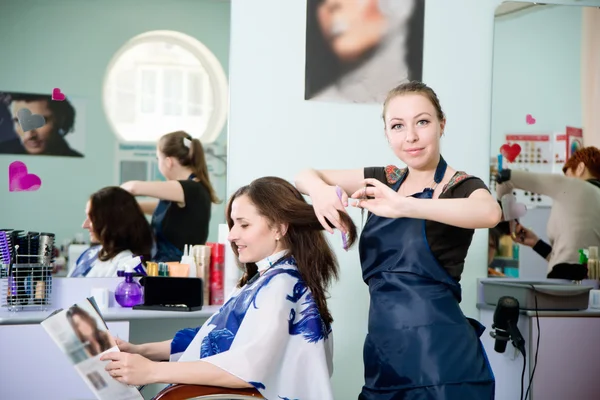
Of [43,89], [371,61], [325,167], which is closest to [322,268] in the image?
[325,167]

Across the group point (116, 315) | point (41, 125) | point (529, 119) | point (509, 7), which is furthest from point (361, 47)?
point (116, 315)

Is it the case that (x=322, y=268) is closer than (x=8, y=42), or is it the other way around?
(x=322, y=268)

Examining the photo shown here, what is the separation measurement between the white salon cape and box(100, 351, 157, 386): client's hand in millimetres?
137

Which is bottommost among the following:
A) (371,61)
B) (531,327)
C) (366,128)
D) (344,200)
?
(531,327)

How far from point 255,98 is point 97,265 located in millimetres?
857

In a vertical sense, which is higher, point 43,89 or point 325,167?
point 43,89

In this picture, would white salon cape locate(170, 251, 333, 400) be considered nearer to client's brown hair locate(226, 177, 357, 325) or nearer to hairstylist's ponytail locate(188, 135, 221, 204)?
client's brown hair locate(226, 177, 357, 325)

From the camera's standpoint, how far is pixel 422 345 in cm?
174

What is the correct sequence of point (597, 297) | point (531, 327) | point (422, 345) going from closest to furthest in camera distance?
1. point (422, 345)
2. point (531, 327)
3. point (597, 297)

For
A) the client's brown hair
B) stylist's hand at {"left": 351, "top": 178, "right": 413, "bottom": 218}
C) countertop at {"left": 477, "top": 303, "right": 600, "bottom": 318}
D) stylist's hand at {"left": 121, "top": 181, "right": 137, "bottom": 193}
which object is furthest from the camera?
stylist's hand at {"left": 121, "top": 181, "right": 137, "bottom": 193}

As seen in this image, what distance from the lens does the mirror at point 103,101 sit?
2.72 m

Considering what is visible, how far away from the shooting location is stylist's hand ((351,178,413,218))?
5.32 ft

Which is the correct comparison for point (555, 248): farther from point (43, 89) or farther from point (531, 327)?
point (43, 89)

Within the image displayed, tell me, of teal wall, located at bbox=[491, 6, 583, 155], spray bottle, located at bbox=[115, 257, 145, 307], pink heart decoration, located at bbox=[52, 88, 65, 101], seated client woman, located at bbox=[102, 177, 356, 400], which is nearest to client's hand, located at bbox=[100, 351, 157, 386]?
seated client woman, located at bbox=[102, 177, 356, 400]
